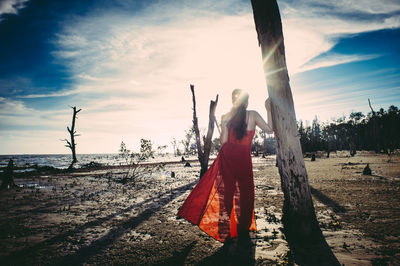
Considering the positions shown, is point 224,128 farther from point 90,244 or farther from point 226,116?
point 90,244

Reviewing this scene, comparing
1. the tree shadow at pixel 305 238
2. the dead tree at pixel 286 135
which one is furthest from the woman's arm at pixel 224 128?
the tree shadow at pixel 305 238

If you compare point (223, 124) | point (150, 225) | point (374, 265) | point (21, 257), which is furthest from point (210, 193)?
point (21, 257)

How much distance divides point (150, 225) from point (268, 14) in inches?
164

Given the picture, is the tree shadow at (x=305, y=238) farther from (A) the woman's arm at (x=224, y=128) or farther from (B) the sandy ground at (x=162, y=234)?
(A) the woman's arm at (x=224, y=128)

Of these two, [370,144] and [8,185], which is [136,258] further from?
[370,144]

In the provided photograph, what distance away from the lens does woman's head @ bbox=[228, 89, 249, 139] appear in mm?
2773

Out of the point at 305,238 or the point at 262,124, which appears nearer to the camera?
the point at 305,238

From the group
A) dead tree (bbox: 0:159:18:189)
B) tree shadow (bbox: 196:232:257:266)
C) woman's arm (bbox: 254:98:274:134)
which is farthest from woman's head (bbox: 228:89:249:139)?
dead tree (bbox: 0:159:18:189)

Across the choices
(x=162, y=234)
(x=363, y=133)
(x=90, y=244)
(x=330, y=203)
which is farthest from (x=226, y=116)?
(x=363, y=133)

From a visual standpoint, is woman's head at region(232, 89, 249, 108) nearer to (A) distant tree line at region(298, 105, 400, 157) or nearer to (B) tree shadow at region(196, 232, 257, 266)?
(B) tree shadow at region(196, 232, 257, 266)

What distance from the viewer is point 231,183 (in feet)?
9.32

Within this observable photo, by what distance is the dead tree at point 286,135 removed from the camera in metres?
2.61

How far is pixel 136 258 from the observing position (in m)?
2.47

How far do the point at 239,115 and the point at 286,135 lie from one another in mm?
707
